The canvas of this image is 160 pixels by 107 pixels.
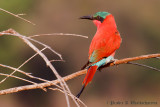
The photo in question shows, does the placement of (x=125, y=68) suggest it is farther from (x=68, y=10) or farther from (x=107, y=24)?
(x=107, y=24)

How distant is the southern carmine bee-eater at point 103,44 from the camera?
6.16ft

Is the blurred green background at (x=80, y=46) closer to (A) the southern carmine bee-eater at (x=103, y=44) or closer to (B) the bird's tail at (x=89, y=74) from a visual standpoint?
(A) the southern carmine bee-eater at (x=103, y=44)

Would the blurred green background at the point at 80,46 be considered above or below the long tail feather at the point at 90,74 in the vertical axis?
below

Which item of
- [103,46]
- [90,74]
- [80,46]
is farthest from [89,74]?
[80,46]

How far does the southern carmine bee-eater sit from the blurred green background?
639cm

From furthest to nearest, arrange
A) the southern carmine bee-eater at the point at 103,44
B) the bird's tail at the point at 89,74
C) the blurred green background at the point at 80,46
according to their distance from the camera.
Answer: the blurred green background at the point at 80,46 → the southern carmine bee-eater at the point at 103,44 → the bird's tail at the point at 89,74

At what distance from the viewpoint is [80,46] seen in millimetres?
9617

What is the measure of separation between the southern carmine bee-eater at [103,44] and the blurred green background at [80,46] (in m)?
6.39

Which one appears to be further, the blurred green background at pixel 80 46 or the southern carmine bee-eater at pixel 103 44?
the blurred green background at pixel 80 46

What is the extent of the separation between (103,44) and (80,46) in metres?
7.53

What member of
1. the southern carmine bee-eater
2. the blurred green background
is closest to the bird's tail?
the southern carmine bee-eater

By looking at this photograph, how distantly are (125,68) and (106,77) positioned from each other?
2.30 ft

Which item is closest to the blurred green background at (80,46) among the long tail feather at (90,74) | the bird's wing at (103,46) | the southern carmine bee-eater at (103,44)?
the southern carmine bee-eater at (103,44)

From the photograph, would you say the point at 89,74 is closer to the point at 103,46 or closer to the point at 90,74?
the point at 90,74
